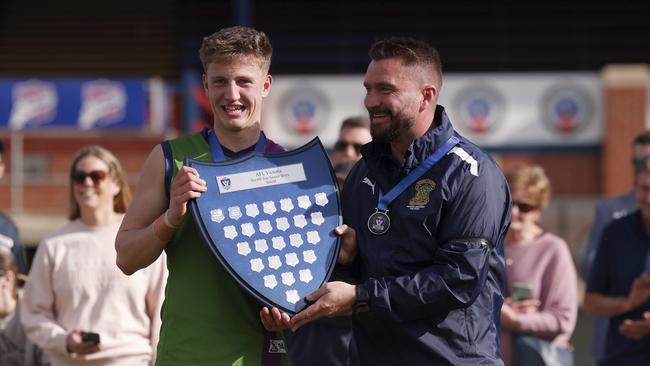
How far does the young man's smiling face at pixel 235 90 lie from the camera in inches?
161

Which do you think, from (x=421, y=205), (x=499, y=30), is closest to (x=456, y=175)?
(x=421, y=205)

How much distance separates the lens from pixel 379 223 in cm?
402

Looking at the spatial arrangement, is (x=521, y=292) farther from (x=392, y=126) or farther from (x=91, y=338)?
(x=392, y=126)

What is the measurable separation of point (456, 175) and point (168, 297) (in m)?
1.09

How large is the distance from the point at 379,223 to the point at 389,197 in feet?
0.31

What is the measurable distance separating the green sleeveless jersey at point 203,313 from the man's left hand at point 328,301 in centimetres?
27

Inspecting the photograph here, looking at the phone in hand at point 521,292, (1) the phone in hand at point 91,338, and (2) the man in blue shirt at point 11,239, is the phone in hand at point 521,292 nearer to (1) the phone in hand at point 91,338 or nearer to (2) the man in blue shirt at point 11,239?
(1) the phone in hand at point 91,338

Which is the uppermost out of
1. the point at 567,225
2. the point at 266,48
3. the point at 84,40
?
the point at 84,40

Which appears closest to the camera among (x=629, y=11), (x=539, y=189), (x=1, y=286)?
(x=1, y=286)

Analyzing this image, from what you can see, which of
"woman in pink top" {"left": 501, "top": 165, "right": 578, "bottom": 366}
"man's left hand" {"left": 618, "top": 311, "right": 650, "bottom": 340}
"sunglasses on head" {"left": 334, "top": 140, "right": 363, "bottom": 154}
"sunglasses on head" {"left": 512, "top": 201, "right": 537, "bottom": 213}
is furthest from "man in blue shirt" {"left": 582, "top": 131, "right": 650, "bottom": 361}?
"sunglasses on head" {"left": 334, "top": 140, "right": 363, "bottom": 154}

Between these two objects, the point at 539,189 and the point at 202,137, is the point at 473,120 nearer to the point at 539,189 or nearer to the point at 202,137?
the point at 539,189

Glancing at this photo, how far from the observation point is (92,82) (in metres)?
20.1

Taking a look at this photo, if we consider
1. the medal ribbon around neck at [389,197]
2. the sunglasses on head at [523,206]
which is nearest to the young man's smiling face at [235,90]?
the medal ribbon around neck at [389,197]

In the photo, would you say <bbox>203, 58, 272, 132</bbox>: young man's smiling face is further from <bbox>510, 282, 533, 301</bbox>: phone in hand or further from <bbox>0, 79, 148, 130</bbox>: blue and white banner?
<bbox>0, 79, 148, 130</bbox>: blue and white banner
